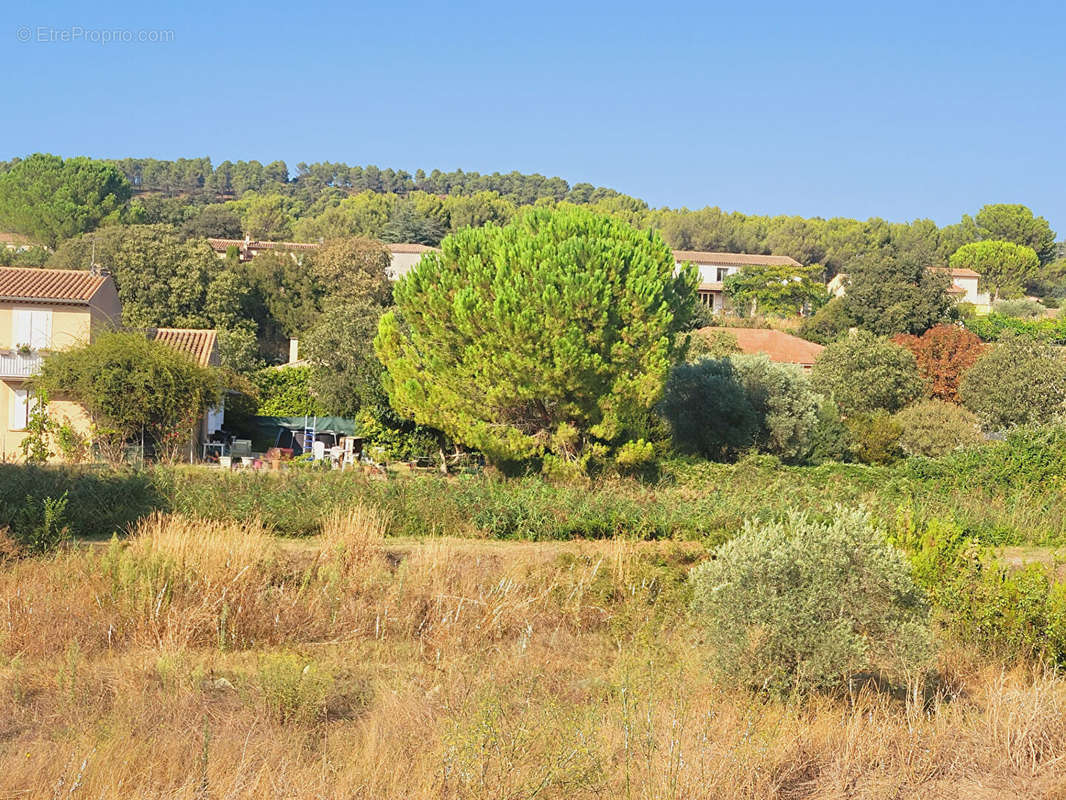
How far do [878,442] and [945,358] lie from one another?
1121cm

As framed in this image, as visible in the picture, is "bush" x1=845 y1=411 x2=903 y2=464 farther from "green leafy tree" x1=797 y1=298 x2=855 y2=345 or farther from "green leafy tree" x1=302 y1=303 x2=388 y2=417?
"green leafy tree" x1=797 y1=298 x2=855 y2=345

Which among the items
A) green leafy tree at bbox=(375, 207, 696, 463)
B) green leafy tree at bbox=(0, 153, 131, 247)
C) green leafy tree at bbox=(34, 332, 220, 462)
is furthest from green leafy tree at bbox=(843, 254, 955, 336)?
green leafy tree at bbox=(0, 153, 131, 247)

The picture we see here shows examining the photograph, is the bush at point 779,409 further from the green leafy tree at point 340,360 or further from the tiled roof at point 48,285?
the tiled roof at point 48,285

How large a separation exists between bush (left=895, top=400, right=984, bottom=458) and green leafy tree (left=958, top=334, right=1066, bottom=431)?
2.52 metres

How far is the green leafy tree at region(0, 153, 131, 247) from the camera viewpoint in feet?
269

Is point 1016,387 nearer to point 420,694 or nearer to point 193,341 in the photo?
point 193,341

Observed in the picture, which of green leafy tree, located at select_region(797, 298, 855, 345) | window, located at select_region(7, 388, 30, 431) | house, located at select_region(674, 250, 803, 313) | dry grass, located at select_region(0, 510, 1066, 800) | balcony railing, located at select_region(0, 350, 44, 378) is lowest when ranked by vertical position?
dry grass, located at select_region(0, 510, 1066, 800)

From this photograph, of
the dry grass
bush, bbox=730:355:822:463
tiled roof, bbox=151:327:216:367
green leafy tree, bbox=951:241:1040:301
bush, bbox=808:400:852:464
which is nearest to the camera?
the dry grass

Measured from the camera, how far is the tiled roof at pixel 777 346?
48750 millimetres

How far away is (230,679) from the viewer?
8656mm

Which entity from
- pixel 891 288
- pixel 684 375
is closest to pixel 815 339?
pixel 891 288

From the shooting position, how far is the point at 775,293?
2785 inches

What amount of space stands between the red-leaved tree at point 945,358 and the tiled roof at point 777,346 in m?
6.88

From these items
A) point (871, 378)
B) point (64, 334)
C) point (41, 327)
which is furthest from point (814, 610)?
point (871, 378)
